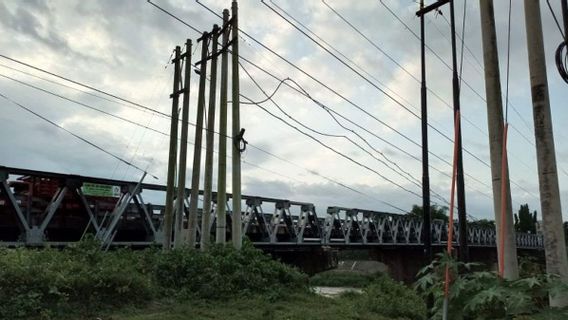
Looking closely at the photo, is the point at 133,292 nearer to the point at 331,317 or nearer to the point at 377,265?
the point at 331,317

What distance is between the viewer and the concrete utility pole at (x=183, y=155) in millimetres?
22000

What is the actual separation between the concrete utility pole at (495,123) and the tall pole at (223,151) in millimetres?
10718

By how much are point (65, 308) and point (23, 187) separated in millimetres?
13567

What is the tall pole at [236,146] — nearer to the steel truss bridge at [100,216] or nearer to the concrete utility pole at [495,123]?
the steel truss bridge at [100,216]

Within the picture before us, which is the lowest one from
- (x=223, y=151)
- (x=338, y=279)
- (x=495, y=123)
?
(x=338, y=279)

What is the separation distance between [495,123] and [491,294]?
5.57 meters

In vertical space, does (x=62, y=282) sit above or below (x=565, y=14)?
below

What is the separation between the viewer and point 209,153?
2033 centimetres

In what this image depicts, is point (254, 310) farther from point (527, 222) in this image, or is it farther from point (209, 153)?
point (527, 222)

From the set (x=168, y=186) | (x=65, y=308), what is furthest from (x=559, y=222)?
(x=168, y=186)

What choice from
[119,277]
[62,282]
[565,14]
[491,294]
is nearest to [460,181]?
[565,14]

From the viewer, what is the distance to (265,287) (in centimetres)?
1600

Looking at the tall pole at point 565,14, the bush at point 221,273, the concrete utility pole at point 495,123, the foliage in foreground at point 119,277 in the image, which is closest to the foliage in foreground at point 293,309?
the bush at point 221,273

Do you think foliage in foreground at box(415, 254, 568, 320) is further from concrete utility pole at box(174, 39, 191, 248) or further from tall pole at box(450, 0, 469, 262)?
concrete utility pole at box(174, 39, 191, 248)
